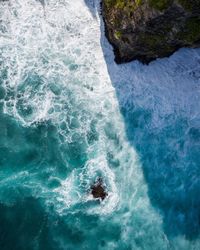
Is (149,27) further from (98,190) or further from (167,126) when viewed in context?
(98,190)

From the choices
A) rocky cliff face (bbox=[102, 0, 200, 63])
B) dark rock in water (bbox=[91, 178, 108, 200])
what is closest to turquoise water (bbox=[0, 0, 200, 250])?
dark rock in water (bbox=[91, 178, 108, 200])

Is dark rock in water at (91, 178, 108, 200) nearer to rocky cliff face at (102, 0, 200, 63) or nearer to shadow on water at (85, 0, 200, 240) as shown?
shadow on water at (85, 0, 200, 240)

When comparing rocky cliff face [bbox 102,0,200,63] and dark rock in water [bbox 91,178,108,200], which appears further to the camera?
dark rock in water [bbox 91,178,108,200]


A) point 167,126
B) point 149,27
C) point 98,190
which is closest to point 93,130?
point 98,190

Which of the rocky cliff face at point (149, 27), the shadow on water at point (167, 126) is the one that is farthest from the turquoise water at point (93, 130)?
the rocky cliff face at point (149, 27)

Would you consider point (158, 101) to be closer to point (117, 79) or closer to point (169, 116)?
point (169, 116)
